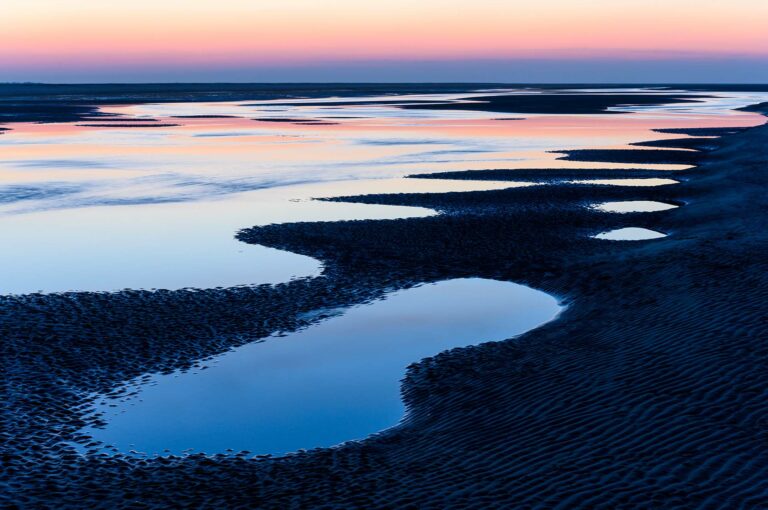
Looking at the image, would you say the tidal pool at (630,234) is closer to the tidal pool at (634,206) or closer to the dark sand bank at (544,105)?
the tidal pool at (634,206)

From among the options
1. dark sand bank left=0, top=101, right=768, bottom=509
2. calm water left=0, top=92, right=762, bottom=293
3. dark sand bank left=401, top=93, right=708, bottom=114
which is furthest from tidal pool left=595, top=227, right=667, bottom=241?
dark sand bank left=401, top=93, right=708, bottom=114

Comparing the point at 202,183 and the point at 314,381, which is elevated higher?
the point at 202,183

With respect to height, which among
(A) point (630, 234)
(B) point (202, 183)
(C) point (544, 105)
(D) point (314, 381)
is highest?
(C) point (544, 105)

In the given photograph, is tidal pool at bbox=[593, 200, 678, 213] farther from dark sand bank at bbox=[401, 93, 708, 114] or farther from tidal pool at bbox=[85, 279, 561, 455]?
dark sand bank at bbox=[401, 93, 708, 114]

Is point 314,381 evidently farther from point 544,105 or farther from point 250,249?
point 544,105

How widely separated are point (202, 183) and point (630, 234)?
2182 centimetres

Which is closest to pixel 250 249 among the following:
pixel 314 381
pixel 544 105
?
pixel 314 381

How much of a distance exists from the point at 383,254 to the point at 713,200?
15.5 meters

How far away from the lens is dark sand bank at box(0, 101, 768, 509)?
10.5 metres

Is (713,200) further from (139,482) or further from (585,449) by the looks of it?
(139,482)

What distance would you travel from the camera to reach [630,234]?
28.4 metres

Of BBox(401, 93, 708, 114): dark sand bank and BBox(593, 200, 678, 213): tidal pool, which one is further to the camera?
BBox(401, 93, 708, 114): dark sand bank

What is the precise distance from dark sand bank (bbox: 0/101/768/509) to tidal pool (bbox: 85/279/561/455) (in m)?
0.54

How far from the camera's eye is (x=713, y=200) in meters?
33.4
